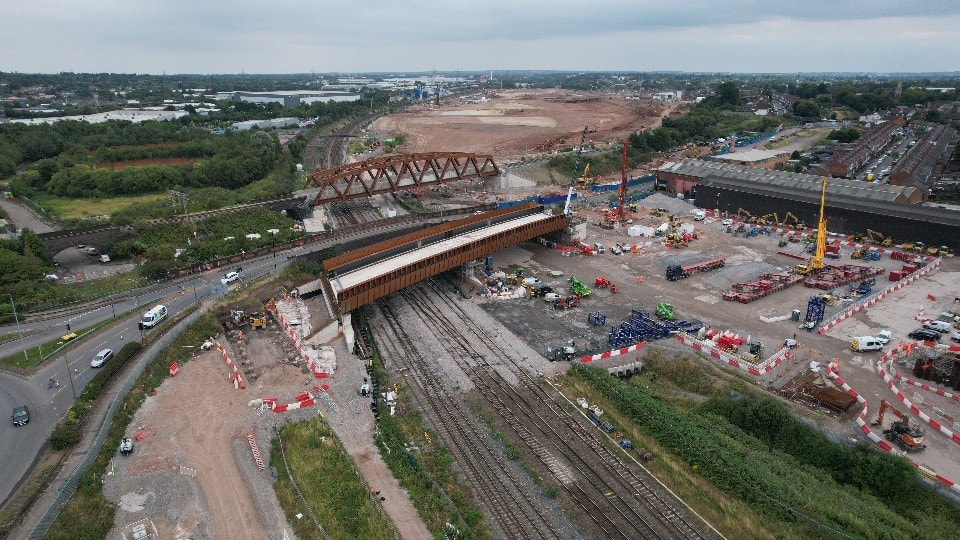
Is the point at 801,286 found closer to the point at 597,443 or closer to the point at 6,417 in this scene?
the point at 597,443

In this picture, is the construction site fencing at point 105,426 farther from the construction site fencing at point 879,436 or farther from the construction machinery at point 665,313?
the construction site fencing at point 879,436

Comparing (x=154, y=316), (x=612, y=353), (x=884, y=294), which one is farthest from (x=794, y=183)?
(x=154, y=316)

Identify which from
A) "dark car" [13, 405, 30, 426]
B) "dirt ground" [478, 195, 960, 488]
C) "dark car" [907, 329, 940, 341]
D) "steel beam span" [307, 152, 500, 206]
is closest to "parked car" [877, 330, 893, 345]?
"dirt ground" [478, 195, 960, 488]

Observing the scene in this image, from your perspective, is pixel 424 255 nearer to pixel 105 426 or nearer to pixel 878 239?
pixel 105 426

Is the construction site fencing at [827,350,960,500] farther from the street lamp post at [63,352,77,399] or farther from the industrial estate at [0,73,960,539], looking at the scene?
the street lamp post at [63,352,77,399]

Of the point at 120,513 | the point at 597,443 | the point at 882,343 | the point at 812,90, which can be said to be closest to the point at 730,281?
the point at 882,343

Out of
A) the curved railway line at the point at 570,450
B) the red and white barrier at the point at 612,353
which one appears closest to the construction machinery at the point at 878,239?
the red and white barrier at the point at 612,353
